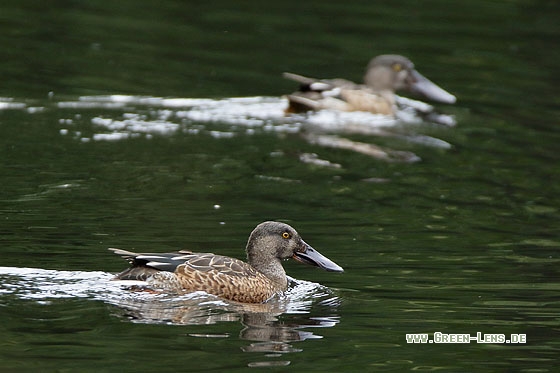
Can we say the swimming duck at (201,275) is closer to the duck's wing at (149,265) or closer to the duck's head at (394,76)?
the duck's wing at (149,265)

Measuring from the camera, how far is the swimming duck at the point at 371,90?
18891mm

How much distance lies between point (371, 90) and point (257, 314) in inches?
408

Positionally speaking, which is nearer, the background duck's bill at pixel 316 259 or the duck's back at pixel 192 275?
the duck's back at pixel 192 275

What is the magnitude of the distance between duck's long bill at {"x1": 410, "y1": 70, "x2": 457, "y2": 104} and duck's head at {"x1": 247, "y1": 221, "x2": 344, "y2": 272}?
974 centimetres

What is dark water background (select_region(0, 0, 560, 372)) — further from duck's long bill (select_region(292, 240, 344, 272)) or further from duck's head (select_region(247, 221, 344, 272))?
duck's head (select_region(247, 221, 344, 272))

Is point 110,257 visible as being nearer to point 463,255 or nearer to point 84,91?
point 463,255

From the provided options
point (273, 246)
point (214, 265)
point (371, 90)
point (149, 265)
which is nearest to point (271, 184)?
point (273, 246)

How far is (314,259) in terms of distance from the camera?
425 inches

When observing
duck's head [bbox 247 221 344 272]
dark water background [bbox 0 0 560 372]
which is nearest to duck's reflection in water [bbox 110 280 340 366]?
dark water background [bbox 0 0 560 372]

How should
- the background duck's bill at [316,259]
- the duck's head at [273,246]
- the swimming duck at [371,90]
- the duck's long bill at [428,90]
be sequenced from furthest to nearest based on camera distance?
the duck's long bill at [428,90]
the swimming duck at [371,90]
the duck's head at [273,246]
the background duck's bill at [316,259]

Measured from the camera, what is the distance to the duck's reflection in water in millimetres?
8852

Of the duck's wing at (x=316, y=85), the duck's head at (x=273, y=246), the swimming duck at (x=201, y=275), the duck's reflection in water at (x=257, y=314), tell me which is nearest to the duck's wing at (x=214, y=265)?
the swimming duck at (x=201, y=275)

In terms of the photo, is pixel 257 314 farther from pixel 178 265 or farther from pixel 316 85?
pixel 316 85

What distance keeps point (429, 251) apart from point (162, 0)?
1443cm
